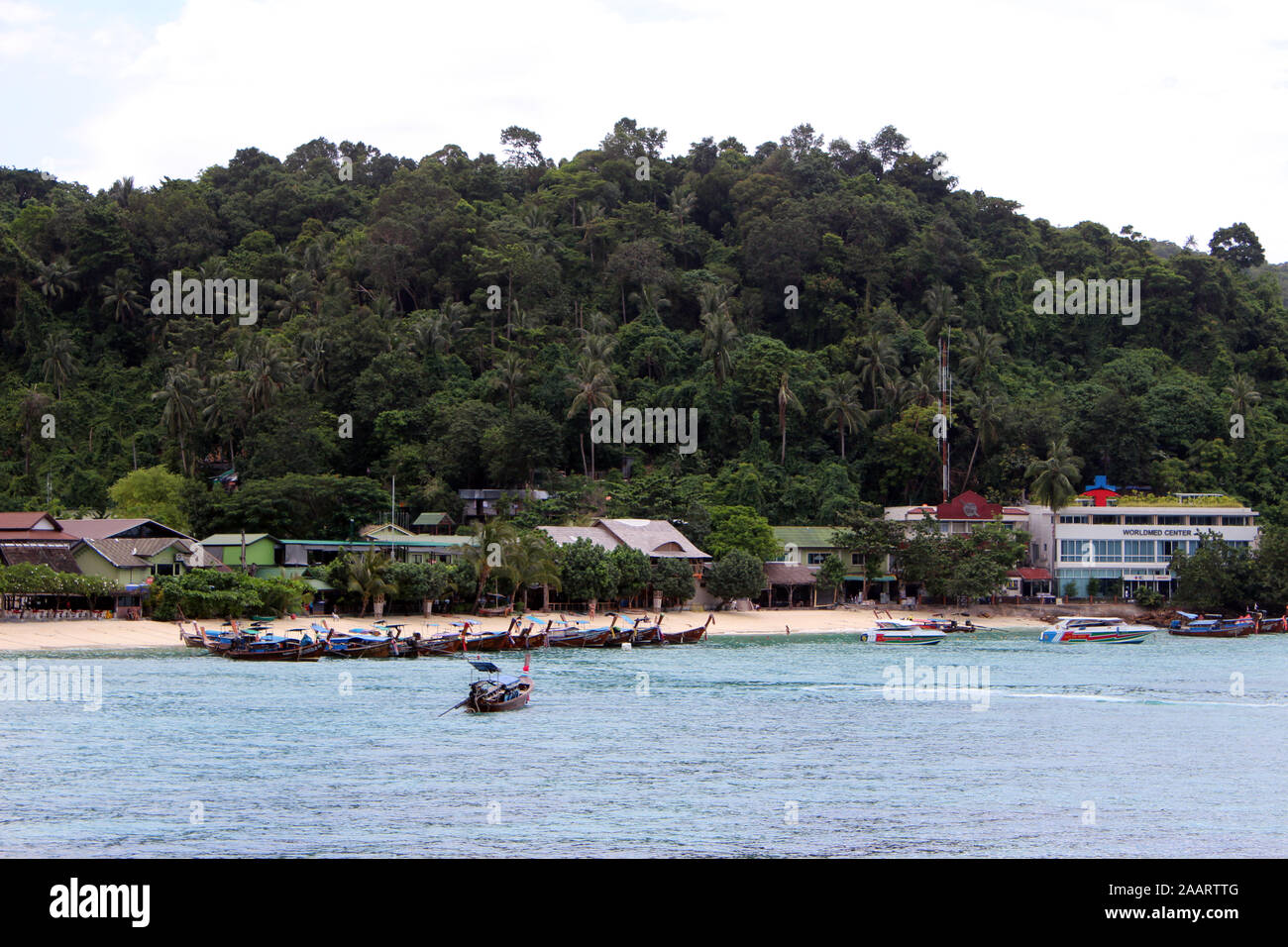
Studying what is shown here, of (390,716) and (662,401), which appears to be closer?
(390,716)

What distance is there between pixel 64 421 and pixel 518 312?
3271cm

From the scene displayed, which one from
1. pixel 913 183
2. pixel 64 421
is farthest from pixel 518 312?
pixel 913 183

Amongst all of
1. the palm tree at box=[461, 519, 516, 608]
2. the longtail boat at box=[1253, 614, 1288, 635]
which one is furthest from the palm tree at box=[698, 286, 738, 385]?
the longtail boat at box=[1253, 614, 1288, 635]

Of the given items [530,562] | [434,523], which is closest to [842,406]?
[434,523]

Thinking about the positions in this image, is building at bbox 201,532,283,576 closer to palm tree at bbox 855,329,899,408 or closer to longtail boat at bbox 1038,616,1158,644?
longtail boat at bbox 1038,616,1158,644

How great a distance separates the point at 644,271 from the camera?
96625 mm

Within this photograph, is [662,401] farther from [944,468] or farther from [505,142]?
[505,142]

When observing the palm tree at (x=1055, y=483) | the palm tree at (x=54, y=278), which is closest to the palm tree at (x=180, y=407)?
the palm tree at (x=54, y=278)

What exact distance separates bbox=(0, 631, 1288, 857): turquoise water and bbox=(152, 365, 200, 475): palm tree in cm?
3165

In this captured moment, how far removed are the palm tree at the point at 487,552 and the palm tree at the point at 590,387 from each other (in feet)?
57.9

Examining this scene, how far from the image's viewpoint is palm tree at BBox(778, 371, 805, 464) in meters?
82.1

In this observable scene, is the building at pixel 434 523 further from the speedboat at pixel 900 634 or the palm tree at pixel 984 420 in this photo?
the palm tree at pixel 984 420

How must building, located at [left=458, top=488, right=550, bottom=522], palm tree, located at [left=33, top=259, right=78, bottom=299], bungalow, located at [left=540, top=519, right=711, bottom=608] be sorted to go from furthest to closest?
palm tree, located at [left=33, top=259, right=78, bottom=299] < building, located at [left=458, top=488, right=550, bottom=522] < bungalow, located at [left=540, top=519, right=711, bottom=608]
